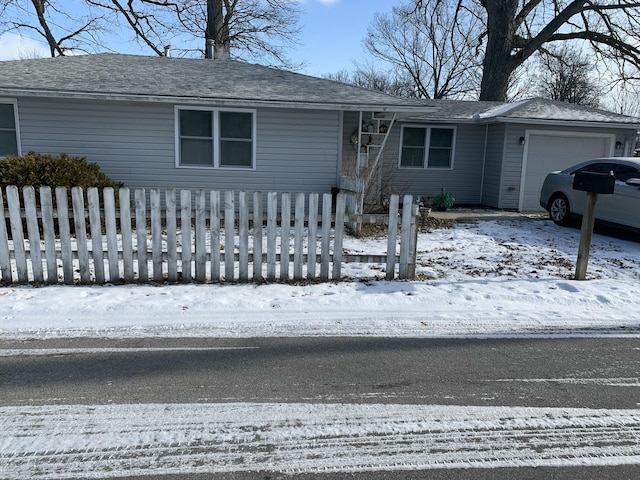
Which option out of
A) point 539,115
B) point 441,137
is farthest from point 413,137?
point 539,115

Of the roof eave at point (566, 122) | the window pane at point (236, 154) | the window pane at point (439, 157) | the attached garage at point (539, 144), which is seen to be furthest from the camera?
the window pane at point (439, 157)

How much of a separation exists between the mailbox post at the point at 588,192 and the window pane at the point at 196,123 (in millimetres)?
8367

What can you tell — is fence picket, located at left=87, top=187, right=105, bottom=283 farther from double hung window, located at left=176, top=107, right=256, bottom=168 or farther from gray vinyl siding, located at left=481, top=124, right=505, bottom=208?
gray vinyl siding, located at left=481, top=124, right=505, bottom=208

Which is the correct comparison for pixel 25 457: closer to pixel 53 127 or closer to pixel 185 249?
pixel 185 249

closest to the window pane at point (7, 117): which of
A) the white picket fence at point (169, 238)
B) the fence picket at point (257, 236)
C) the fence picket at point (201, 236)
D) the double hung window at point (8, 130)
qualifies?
the double hung window at point (8, 130)

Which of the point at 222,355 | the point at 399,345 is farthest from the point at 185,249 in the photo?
the point at 399,345

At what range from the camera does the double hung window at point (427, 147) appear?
1568cm

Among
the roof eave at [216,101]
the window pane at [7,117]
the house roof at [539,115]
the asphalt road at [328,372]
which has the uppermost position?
the house roof at [539,115]

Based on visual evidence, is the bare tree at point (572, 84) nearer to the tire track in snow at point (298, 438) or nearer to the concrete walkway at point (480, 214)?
the concrete walkway at point (480, 214)

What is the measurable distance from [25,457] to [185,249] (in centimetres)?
363

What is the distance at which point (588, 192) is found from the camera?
6.93 meters

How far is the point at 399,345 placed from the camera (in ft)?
14.9

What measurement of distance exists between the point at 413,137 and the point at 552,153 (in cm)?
431

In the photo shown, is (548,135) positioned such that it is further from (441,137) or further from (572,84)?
(572,84)
